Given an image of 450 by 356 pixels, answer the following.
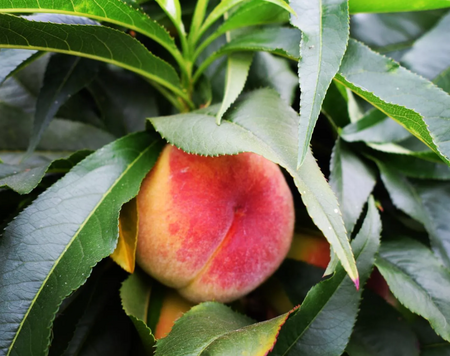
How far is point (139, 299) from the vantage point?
0.45 metres

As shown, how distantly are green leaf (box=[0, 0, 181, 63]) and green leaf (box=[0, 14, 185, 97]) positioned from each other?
0.01 m

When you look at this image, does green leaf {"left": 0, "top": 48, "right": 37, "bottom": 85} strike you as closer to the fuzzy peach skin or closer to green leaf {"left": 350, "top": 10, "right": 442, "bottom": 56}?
the fuzzy peach skin

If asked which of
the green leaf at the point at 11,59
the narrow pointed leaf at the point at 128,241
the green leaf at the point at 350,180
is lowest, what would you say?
the narrow pointed leaf at the point at 128,241

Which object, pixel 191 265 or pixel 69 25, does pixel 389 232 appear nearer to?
pixel 191 265

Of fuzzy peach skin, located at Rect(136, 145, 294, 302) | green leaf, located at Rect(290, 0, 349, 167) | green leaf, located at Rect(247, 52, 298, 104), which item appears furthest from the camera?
green leaf, located at Rect(247, 52, 298, 104)

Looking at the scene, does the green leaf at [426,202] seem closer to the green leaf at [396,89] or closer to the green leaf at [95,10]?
the green leaf at [396,89]

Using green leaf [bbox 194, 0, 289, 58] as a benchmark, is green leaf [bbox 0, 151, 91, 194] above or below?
below

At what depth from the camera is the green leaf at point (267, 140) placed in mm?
325

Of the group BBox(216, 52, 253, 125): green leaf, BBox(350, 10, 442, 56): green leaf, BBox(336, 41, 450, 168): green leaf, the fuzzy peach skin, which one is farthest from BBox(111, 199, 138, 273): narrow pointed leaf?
BBox(350, 10, 442, 56): green leaf

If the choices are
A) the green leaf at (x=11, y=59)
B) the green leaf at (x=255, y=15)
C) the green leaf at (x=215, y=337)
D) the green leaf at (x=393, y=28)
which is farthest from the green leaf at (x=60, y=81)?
the green leaf at (x=393, y=28)

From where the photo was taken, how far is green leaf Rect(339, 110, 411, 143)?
0.51 m

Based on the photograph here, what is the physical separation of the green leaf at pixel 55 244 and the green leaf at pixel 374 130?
0.86ft

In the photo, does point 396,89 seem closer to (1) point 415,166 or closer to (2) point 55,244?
(1) point 415,166

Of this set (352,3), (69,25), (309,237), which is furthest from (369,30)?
(69,25)
